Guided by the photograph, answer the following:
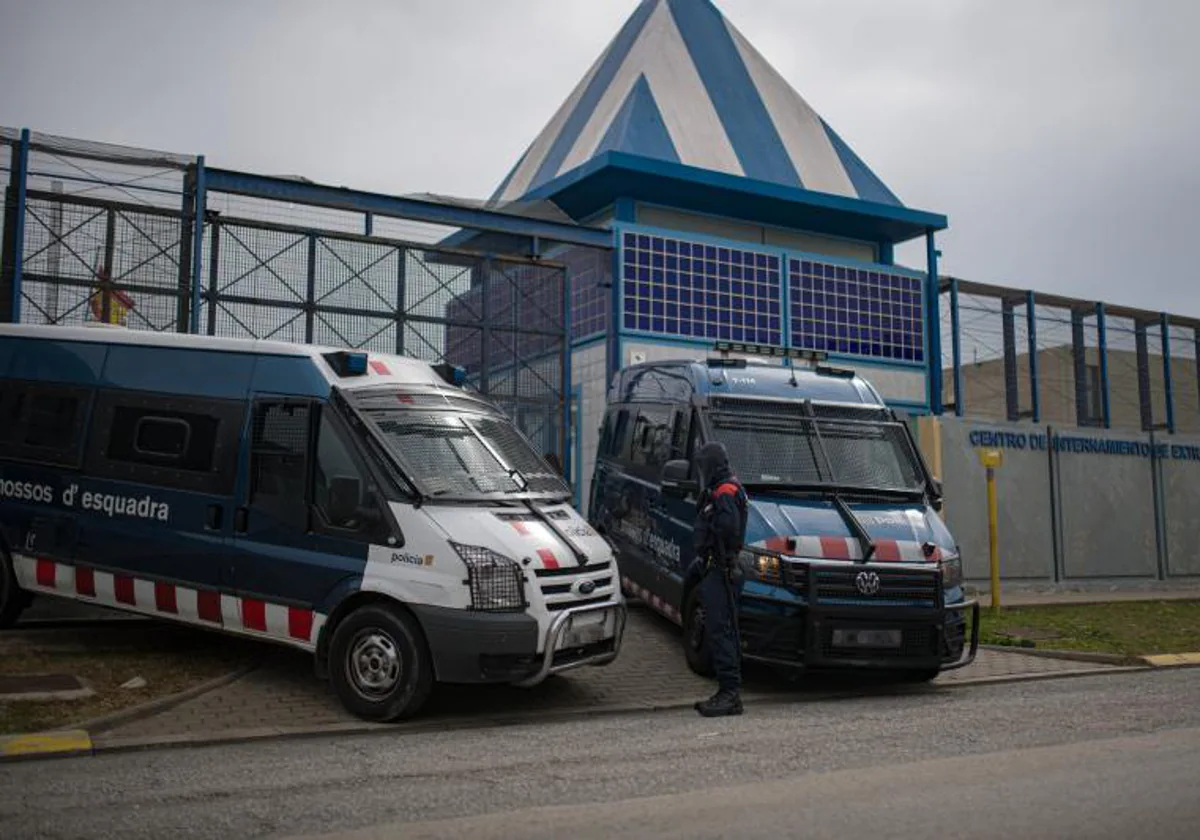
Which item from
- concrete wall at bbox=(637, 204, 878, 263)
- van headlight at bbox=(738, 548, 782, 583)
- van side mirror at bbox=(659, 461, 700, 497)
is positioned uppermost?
concrete wall at bbox=(637, 204, 878, 263)

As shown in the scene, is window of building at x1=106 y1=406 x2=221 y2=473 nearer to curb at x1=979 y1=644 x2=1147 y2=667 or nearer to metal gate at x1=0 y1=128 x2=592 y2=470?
metal gate at x1=0 y1=128 x2=592 y2=470

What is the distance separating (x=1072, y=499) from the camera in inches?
843

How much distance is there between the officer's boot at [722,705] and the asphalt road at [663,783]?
0.20 meters

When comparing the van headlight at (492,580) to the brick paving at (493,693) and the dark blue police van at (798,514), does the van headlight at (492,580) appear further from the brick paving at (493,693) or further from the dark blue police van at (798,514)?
the dark blue police van at (798,514)

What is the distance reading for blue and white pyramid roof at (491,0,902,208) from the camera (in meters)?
22.6

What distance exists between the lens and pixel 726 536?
8.23m

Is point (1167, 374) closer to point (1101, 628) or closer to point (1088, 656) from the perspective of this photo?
point (1101, 628)

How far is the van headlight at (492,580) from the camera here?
7.41 metres

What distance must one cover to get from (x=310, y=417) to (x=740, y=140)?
17.5 metres

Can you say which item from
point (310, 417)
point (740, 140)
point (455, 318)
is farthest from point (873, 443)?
point (740, 140)

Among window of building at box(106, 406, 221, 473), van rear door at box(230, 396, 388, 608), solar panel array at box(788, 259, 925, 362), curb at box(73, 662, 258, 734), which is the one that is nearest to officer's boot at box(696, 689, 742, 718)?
van rear door at box(230, 396, 388, 608)

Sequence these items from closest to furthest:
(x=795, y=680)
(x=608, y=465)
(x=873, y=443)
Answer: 1. (x=795, y=680)
2. (x=873, y=443)
3. (x=608, y=465)

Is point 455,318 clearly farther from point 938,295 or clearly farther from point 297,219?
point 938,295

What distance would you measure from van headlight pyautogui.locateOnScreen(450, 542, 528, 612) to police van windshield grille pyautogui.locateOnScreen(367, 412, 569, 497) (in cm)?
59
